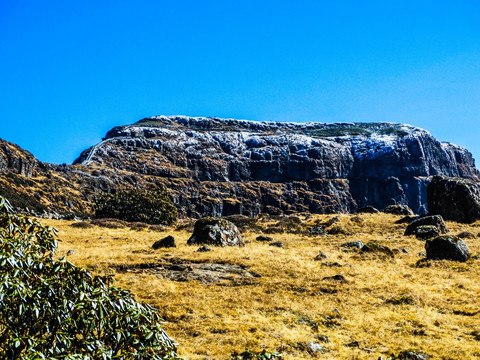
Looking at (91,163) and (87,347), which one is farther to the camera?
(91,163)

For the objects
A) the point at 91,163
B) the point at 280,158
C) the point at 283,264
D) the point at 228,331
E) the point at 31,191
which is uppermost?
the point at 280,158


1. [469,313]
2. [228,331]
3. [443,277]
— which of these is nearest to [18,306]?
[228,331]

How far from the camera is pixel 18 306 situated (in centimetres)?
500

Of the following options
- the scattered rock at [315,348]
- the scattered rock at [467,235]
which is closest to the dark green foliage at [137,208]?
the scattered rock at [467,235]

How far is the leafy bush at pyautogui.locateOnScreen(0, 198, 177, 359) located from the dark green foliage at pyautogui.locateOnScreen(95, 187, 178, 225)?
143 ft

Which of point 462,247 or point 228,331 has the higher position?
point 462,247

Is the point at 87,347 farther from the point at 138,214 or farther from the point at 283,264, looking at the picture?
the point at 138,214

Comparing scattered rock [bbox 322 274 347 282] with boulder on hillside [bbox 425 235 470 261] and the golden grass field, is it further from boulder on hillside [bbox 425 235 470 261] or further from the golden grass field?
boulder on hillside [bbox 425 235 470 261]

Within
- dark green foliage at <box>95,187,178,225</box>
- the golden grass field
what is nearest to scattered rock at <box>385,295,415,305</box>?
the golden grass field

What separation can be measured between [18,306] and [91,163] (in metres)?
153

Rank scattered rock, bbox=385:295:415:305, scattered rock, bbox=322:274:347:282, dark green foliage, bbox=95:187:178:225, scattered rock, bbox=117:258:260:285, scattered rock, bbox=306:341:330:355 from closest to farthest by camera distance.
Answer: scattered rock, bbox=306:341:330:355 < scattered rock, bbox=385:295:415:305 < scattered rock, bbox=117:258:260:285 < scattered rock, bbox=322:274:347:282 < dark green foliage, bbox=95:187:178:225

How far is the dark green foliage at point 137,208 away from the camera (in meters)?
48.6

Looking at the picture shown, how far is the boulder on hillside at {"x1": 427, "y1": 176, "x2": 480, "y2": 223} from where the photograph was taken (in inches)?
1711

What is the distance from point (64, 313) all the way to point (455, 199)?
48.5 meters
